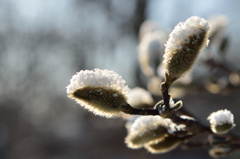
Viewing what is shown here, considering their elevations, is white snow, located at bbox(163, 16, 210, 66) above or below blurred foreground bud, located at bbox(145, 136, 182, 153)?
above

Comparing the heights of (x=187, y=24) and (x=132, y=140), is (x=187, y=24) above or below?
above

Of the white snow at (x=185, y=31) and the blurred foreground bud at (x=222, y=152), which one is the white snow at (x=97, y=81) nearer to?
the white snow at (x=185, y=31)

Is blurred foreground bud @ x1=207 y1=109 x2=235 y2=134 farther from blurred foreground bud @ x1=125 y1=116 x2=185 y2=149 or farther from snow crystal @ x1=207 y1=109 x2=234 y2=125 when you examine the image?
blurred foreground bud @ x1=125 y1=116 x2=185 y2=149

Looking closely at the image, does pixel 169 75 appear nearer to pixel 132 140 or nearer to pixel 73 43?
pixel 132 140

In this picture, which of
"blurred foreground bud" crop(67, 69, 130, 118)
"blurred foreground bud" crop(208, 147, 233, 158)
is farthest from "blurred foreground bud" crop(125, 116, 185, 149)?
"blurred foreground bud" crop(208, 147, 233, 158)

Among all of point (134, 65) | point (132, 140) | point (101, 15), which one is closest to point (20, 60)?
point (101, 15)

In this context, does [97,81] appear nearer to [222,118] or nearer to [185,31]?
[185,31]

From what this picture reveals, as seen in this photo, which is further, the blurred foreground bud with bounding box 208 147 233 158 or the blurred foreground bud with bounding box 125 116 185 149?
the blurred foreground bud with bounding box 208 147 233 158
